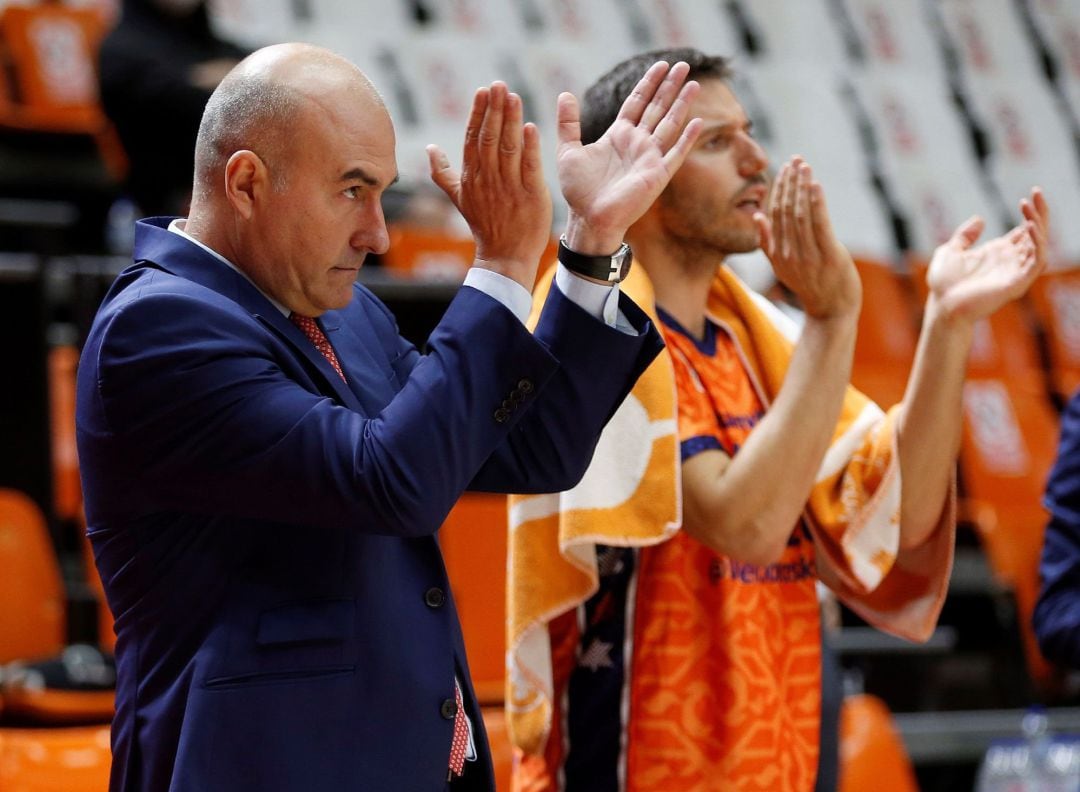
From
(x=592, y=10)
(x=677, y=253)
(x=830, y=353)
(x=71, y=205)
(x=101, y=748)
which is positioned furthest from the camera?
(x=592, y=10)

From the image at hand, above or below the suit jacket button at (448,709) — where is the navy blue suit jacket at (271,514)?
above

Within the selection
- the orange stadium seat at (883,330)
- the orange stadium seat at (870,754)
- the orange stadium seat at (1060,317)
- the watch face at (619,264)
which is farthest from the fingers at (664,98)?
the orange stadium seat at (1060,317)

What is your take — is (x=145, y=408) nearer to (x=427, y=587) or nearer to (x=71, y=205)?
(x=427, y=587)

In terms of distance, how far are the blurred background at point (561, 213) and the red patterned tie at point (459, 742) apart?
3.42 feet

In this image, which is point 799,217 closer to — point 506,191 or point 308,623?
point 506,191

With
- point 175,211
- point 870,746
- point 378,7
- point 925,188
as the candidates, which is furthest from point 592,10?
point 870,746

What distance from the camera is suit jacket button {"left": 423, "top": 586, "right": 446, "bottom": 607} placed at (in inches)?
54.7

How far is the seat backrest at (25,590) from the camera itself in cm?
301

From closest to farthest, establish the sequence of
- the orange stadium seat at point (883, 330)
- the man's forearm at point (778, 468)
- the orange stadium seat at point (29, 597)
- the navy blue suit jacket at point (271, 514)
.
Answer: the navy blue suit jacket at point (271, 514) < the man's forearm at point (778, 468) < the orange stadium seat at point (29, 597) < the orange stadium seat at point (883, 330)

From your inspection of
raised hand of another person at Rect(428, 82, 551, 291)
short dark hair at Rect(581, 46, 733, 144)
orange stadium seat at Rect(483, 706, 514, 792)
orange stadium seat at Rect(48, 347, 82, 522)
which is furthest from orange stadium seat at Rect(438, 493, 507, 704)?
raised hand of another person at Rect(428, 82, 551, 291)

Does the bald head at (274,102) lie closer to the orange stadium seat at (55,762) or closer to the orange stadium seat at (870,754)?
the orange stadium seat at (55,762)

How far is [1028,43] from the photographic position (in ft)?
27.8

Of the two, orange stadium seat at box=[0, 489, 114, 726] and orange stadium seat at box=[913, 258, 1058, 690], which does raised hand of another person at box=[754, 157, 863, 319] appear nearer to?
orange stadium seat at box=[0, 489, 114, 726]

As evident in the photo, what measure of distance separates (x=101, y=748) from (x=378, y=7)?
15.4 feet
